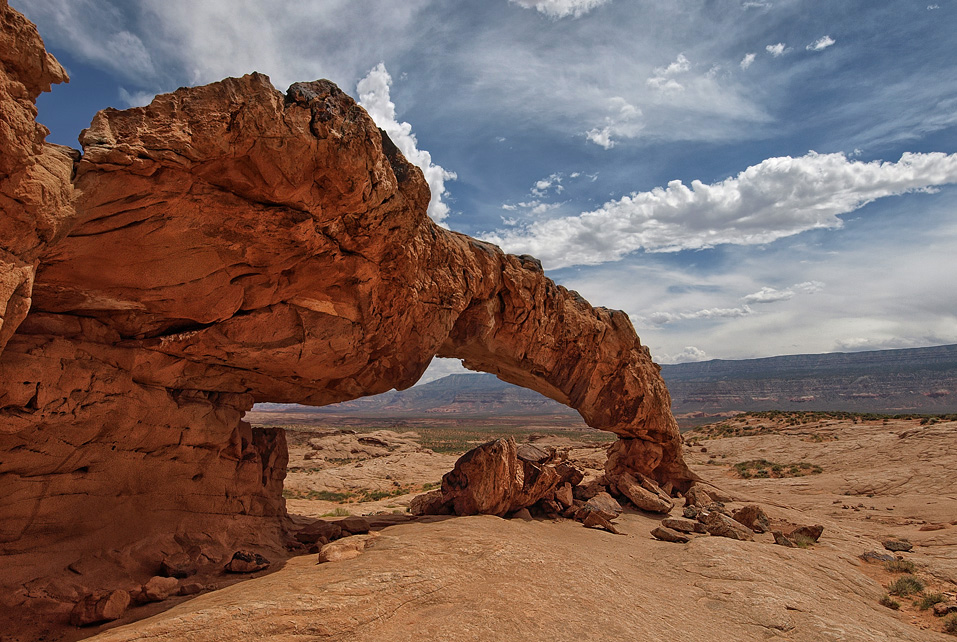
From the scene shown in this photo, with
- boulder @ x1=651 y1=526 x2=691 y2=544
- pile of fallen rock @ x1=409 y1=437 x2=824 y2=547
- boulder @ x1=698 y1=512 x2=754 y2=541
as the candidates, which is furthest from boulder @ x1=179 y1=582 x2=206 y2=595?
boulder @ x1=698 y1=512 x2=754 y2=541

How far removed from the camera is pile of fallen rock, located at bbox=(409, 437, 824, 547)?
1180 centimetres

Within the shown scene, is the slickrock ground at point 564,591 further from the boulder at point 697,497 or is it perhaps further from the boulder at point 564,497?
the boulder at point 697,497

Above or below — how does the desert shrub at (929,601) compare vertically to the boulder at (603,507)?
below

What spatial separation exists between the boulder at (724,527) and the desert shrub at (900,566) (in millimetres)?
2807

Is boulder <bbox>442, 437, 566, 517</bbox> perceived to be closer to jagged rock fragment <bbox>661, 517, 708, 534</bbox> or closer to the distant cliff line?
jagged rock fragment <bbox>661, 517, 708, 534</bbox>

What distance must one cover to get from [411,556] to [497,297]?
6.97m

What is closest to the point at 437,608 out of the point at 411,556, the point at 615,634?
the point at 411,556

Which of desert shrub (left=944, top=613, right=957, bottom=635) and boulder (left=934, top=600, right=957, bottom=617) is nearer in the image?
desert shrub (left=944, top=613, right=957, bottom=635)

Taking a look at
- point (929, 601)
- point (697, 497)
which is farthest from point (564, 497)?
point (929, 601)

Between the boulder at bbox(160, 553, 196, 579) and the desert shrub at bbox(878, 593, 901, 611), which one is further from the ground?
the boulder at bbox(160, 553, 196, 579)

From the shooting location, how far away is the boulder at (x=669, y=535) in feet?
38.9

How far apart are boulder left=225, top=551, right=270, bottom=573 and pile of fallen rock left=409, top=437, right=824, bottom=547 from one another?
4631mm

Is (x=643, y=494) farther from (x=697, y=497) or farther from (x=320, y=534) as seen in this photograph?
(x=320, y=534)

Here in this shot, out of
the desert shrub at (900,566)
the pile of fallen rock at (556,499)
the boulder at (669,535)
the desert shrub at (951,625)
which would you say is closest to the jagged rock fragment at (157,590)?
the pile of fallen rock at (556,499)
